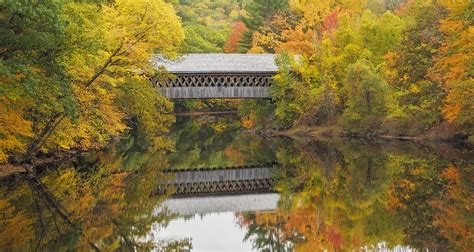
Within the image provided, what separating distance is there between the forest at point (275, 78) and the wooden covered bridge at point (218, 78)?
1.24m

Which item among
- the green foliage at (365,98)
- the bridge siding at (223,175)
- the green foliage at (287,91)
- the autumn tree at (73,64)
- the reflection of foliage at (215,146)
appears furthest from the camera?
the green foliage at (287,91)

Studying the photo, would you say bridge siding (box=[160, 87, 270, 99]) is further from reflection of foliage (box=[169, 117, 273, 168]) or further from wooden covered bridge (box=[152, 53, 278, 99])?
reflection of foliage (box=[169, 117, 273, 168])

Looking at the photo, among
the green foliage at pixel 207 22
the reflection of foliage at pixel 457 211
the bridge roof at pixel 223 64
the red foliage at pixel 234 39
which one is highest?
the reflection of foliage at pixel 457 211

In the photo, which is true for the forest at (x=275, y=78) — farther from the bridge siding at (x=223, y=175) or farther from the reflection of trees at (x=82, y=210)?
the bridge siding at (x=223, y=175)

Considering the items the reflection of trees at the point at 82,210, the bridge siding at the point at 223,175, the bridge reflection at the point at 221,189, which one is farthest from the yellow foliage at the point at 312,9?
the reflection of trees at the point at 82,210

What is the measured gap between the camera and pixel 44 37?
14484 mm

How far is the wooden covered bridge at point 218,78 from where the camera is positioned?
127ft

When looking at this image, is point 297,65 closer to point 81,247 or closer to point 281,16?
point 281,16

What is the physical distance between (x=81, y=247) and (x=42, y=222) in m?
2.56

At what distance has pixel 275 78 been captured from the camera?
39.2 m

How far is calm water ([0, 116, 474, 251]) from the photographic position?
32.3ft

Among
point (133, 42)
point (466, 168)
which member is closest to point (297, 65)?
point (133, 42)

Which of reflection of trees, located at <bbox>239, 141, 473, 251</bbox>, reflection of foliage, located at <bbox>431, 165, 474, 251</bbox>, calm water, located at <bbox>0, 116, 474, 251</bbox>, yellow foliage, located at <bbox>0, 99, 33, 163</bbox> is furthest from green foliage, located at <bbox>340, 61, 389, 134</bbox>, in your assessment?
yellow foliage, located at <bbox>0, 99, 33, 163</bbox>

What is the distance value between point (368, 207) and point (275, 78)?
87.8ft
